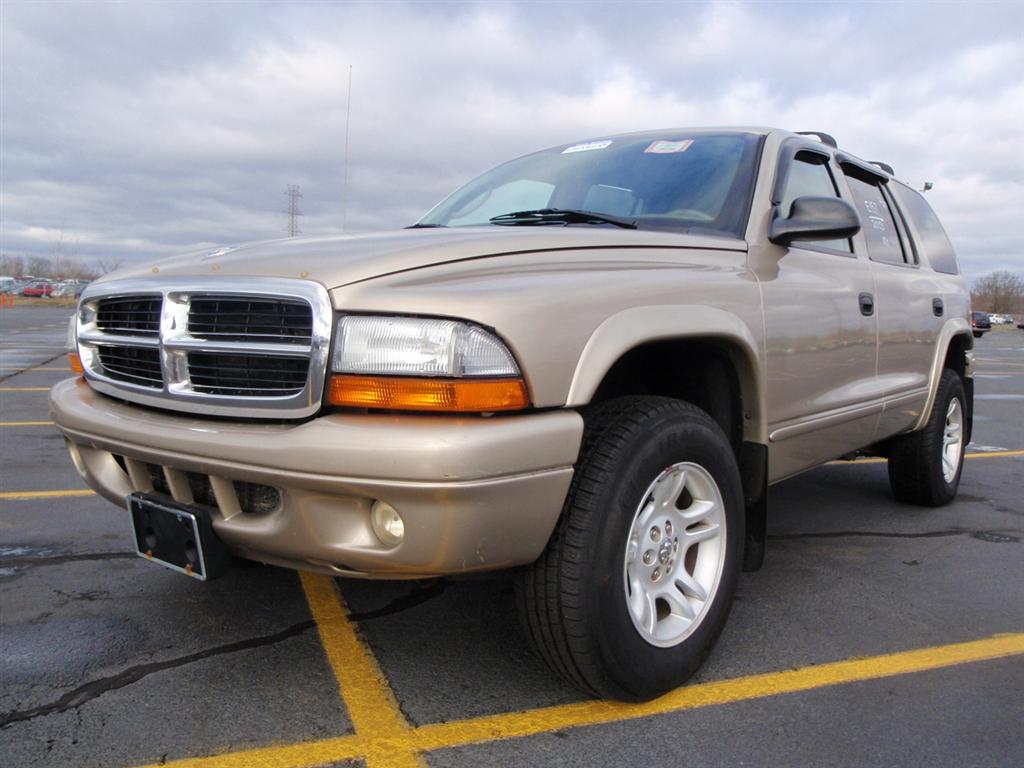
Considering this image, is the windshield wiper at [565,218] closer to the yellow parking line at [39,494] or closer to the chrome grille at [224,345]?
the chrome grille at [224,345]

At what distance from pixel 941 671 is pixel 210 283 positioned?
2.54m

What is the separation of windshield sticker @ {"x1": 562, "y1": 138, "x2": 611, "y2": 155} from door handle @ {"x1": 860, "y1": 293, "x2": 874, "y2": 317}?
1.29m

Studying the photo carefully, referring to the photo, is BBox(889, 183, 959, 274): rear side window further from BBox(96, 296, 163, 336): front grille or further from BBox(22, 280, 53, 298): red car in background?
BBox(22, 280, 53, 298): red car in background

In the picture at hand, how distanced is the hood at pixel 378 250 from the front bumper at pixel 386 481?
39 centimetres

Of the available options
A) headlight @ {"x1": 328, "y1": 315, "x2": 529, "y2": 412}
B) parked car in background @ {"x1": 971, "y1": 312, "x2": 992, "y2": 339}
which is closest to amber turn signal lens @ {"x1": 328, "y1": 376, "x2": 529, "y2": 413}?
headlight @ {"x1": 328, "y1": 315, "x2": 529, "y2": 412}

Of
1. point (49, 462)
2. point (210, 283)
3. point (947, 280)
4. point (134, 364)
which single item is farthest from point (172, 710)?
point (947, 280)

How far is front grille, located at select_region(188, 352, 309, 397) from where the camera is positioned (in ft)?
6.75

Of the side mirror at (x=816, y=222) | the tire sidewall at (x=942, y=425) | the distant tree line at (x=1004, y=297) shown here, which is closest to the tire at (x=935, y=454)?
the tire sidewall at (x=942, y=425)

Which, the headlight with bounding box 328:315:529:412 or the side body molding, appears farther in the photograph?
the side body molding

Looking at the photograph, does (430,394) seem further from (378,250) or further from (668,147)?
(668,147)

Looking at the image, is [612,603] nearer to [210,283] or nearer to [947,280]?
[210,283]

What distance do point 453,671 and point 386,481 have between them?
966 millimetres

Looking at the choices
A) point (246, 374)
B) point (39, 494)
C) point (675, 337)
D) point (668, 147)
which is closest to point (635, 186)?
point (668, 147)

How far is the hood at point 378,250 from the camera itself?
2.10 meters
